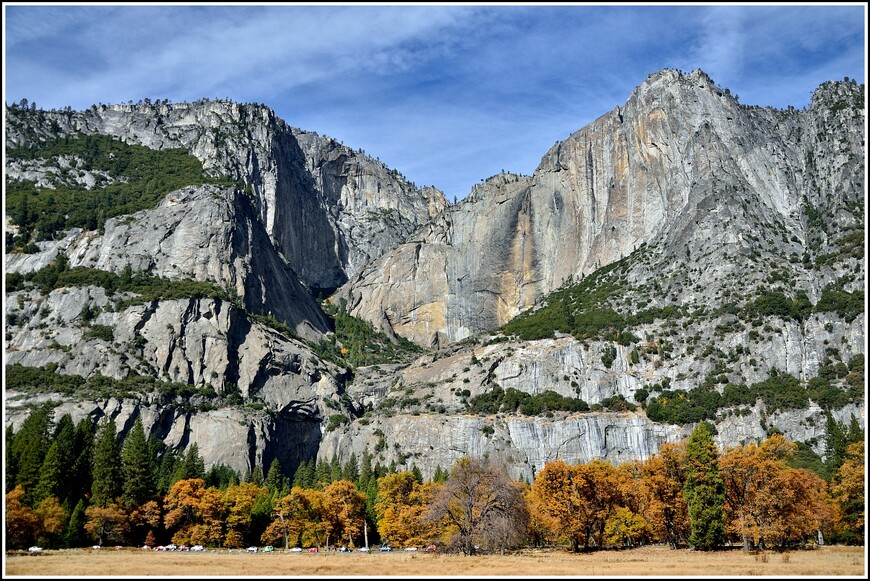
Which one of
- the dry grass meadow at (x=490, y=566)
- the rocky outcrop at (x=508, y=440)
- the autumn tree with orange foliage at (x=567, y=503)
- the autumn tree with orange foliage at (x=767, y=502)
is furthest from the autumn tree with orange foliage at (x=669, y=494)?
the rocky outcrop at (x=508, y=440)

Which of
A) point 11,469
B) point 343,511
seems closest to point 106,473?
point 11,469

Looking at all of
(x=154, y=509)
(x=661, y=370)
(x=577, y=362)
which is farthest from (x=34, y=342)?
(x=661, y=370)

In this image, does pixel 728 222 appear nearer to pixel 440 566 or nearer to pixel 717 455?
pixel 717 455

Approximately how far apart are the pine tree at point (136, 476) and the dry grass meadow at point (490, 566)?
2954 cm

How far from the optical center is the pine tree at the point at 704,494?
8200 cm

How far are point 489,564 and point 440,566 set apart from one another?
443 cm

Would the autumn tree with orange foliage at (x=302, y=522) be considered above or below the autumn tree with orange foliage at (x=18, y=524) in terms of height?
below

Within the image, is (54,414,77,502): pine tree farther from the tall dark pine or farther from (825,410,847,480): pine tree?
(825,410,847,480): pine tree

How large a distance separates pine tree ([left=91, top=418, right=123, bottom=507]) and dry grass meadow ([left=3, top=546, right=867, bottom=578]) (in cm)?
2763

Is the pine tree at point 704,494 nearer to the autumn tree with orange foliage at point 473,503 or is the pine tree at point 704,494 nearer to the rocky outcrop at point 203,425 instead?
the autumn tree with orange foliage at point 473,503

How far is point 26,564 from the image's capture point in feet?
191

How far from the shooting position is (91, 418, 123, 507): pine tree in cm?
10338

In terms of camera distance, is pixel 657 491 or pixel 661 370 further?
pixel 661 370

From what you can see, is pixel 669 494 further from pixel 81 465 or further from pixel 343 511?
pixel 81 465
